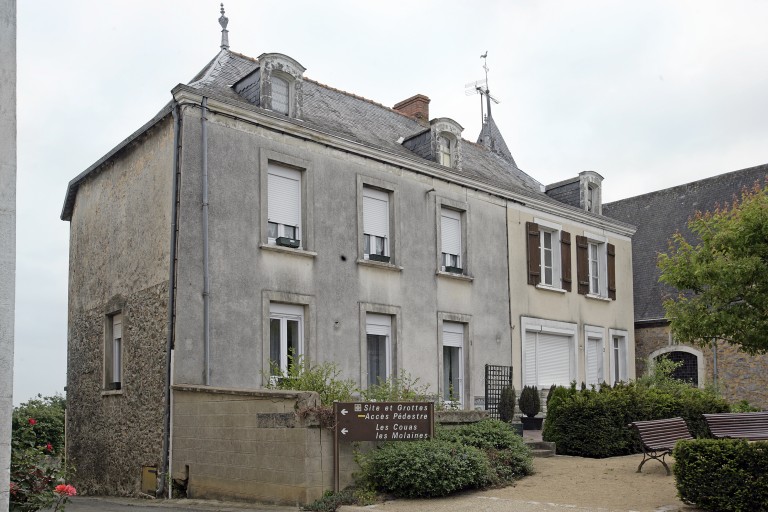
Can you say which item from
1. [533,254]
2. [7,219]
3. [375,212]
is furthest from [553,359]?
[7,219]

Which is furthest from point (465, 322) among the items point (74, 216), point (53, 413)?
point (53, 413)

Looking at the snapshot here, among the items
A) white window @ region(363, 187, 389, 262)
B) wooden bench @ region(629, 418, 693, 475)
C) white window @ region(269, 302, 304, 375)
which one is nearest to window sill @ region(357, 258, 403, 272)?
white window @ region(363, 187, 389, 262)

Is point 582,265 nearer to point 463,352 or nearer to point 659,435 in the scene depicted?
point 463,352

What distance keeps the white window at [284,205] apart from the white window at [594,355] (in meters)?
9.65

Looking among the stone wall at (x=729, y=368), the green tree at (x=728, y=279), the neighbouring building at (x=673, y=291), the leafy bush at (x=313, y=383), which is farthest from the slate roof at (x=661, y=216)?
the leafy bush at (x=313, y=383)

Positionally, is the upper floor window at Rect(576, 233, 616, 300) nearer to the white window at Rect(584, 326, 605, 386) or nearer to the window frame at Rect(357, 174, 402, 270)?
the white window at Rect(584, 326, 605, 386)

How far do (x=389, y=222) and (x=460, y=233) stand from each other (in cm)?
224

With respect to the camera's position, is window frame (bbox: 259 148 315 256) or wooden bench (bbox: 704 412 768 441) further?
window frame (bbox: 259 148 315 256)

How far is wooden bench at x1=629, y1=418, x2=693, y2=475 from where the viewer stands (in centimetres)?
1156

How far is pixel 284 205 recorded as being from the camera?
48.4ft

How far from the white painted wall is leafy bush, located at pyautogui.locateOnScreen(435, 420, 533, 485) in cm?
731

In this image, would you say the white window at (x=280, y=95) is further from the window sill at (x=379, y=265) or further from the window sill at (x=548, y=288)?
the window sill at (x=548, y=288)

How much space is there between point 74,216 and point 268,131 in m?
5.97

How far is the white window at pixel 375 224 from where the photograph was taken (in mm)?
16078
